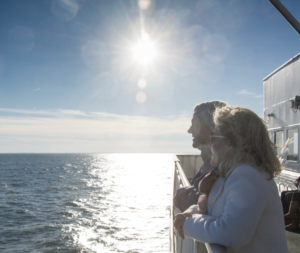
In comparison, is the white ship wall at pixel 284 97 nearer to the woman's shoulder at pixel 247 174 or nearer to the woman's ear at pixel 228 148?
the woman's ear at pixel 228 148

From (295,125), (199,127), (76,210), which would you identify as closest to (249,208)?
(199,127)

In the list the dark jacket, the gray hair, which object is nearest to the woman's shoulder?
the dark jacket

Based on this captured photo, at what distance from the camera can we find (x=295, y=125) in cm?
681

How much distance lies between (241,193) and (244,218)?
0.38 ft

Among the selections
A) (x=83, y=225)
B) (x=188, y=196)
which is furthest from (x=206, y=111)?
(x=83, y=225)

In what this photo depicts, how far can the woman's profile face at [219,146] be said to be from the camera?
1560mm

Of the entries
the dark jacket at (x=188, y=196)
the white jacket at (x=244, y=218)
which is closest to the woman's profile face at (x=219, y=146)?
the white jacket at (x=244, y=218)

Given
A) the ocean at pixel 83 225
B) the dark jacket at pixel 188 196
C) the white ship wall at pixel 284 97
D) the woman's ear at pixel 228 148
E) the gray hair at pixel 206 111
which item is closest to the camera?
the woman's ear at pixel 228 148

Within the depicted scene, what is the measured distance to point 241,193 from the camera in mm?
1224

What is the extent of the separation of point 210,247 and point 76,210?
24394 mm

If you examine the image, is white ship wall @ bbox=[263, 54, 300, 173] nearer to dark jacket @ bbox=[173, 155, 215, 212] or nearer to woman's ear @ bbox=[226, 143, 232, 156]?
dark jacket @ bbox=[173, 155, 215, 212]

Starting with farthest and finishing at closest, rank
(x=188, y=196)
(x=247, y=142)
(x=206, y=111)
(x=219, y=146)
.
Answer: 1. (x=206, y=111)
2. (x=188, y=196)
3. (x=219, y=146)
4. (x=247, y=142)

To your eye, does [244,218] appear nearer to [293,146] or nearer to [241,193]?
[241,193]

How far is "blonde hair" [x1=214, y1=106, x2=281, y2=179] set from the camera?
1.42 m
